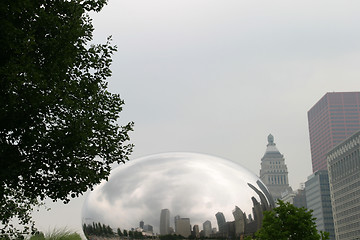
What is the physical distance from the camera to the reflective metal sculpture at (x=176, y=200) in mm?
20469

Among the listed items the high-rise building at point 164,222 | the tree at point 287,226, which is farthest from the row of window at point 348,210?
the high-rise building at point 164,222

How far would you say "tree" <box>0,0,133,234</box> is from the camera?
12.8 metres

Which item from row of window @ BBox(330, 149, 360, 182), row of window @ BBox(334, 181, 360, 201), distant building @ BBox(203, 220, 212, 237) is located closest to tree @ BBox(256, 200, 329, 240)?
distant building @ BBox(203, 220, 212, 237)

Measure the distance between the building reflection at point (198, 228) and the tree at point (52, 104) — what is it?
21.0 feet

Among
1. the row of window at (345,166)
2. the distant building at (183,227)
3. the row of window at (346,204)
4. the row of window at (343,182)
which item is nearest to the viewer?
the distant building at (183,227)

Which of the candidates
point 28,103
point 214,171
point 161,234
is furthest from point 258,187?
point 28,103

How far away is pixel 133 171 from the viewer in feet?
72.9

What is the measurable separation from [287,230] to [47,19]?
12978 mm

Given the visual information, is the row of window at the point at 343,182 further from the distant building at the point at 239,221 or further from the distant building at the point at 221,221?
the distant building at the point at 221,221

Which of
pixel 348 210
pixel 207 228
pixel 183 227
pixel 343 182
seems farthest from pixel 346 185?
pixel 183 227

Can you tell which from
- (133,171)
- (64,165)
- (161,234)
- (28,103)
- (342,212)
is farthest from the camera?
(342,212)

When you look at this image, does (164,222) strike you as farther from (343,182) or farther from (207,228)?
(343,182)

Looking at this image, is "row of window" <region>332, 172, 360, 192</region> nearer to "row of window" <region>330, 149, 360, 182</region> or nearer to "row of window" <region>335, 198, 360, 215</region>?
"row of window" <region>330, 149, 360, 182</region>

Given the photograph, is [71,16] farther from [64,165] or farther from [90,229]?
[90,229]
